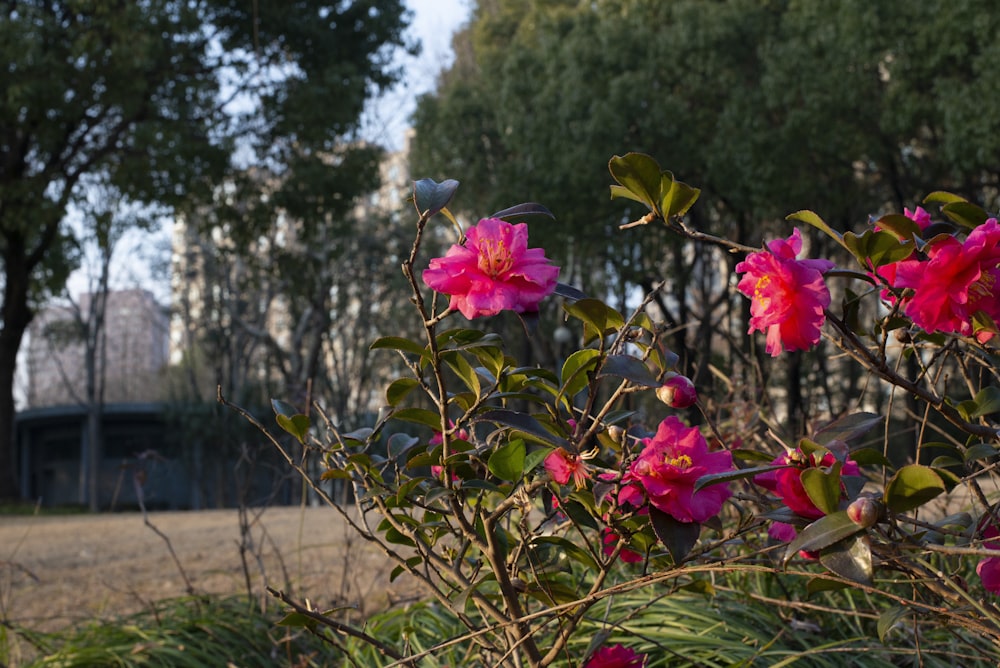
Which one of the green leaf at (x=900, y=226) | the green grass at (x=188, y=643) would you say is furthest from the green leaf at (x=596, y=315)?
the green grass at (x=188, y=643)

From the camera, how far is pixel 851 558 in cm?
89

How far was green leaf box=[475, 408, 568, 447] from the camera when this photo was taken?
1022mm

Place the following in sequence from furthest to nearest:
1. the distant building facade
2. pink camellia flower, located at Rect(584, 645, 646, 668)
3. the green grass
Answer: the distant building facade → the green grass → pink camellia flower, located at Rect(584, 645, 646, 668)

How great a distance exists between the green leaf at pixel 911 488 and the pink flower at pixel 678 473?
0.19 m

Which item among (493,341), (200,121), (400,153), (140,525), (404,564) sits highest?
(400,153)

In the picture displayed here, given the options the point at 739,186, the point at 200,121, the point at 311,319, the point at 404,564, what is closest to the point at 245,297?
the point at 311,319

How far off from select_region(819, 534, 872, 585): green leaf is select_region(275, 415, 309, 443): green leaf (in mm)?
695

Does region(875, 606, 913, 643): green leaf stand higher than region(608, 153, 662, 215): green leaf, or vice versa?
region(608, 153, 662, 215): green leaf

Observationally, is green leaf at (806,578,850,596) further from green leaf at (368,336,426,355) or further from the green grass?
the green grass

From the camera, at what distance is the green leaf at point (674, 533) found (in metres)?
1.00

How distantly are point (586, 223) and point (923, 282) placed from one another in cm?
1192

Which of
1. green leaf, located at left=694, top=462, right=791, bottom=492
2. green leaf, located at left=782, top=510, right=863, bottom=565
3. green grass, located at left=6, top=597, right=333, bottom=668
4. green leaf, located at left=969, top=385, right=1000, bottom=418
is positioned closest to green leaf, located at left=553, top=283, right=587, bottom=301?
green leaf, located at left=694, top=462, right=791, bottom=492

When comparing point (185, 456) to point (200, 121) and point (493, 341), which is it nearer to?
point (200, 121)

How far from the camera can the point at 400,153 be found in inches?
842
